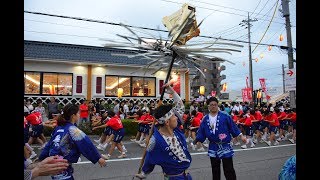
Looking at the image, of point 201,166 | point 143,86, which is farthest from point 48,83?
point 201,166

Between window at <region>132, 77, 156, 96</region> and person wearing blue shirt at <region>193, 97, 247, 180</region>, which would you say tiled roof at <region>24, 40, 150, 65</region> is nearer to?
window at <region>132, 77, 156, 96</region>

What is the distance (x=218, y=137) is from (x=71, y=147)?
8.26 ft

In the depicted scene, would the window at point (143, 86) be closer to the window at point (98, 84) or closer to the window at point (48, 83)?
the window at point (98, 84)

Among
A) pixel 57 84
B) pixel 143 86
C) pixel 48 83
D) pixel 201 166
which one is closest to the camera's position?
pixel 201 166

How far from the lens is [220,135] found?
18.1 ft

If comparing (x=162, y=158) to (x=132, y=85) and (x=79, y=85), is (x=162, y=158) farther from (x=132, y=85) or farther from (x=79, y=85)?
(x=132, y=85)

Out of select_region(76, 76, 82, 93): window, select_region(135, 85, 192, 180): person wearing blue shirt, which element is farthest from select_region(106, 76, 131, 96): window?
select_region(135, 85, 192, 180): person wearing blue shirt

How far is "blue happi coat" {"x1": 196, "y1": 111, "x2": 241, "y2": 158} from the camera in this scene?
5428 mm

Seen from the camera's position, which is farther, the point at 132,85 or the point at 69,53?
the point at 132,85
